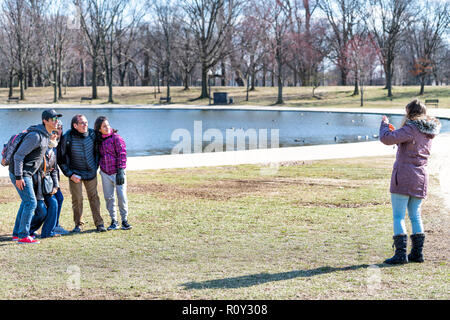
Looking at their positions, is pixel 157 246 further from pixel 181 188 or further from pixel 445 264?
pixel 181 188

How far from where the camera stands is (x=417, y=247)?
19.7ft

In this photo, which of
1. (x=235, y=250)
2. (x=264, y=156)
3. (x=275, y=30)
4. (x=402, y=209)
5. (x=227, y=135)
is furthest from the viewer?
(x=275, y=30)

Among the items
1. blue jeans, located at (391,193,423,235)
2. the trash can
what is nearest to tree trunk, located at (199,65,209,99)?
the trash can

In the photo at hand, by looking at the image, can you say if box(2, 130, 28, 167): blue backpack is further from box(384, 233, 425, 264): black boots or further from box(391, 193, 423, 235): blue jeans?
box(384, 233, 425, 264): black boots

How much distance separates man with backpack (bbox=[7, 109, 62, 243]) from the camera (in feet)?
21.5

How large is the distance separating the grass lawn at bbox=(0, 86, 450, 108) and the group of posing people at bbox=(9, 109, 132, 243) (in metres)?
44.0

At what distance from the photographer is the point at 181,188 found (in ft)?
35.7

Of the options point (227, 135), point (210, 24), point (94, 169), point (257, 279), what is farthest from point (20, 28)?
point (257, 279)

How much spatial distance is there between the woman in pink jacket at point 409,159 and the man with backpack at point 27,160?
386 centimetres

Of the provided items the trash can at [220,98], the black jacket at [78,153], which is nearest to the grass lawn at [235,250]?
the black jacket at [78,153]

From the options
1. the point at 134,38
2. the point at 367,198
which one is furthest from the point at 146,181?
the point at 134,38

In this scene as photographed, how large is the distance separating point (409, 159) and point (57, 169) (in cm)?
434

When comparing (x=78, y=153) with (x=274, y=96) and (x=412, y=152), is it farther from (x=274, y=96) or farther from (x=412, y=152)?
(x=274, y=96)

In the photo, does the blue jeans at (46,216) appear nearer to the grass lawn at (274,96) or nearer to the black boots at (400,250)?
the black boots at (400,250)
